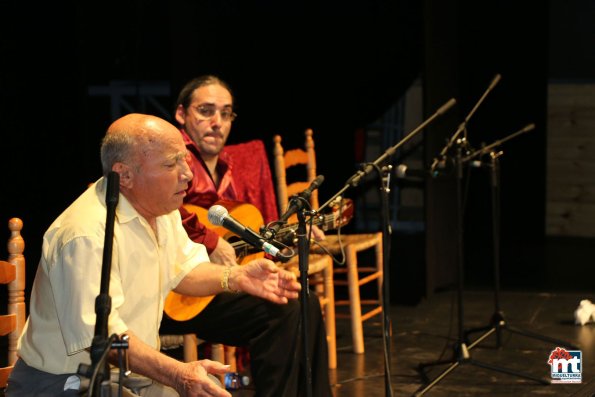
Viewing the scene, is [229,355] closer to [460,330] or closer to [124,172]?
[460,330]

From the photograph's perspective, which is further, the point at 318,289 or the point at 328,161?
the point at 328,161

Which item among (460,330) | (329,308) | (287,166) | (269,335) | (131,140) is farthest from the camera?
(287,166)

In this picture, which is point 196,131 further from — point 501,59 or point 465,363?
point 501,59

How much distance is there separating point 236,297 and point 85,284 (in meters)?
1.09

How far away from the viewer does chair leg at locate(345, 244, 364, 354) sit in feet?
17.1

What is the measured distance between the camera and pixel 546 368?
15.9 feet

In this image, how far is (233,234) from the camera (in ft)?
14.6

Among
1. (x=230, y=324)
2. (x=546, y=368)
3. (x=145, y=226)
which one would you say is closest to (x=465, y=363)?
(x=546, y=368)

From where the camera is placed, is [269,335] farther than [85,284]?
Yes

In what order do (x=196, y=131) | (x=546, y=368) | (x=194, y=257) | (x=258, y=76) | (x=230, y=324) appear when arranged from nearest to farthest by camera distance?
(x=194, y=257), (x=230, y=324), (x=196, y=131), (x=546, y=368), (x=258, y=76)

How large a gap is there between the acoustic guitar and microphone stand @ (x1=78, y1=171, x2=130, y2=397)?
1069 mm

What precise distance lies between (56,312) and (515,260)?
17.7 feet

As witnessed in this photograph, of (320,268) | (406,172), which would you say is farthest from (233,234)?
(406,172)

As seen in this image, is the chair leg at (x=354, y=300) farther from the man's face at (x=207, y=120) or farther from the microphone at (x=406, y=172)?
the man's face at (x=207, y=120)
